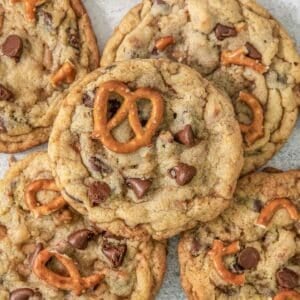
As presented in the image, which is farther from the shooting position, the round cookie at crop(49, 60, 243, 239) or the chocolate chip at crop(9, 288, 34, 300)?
the chocolate chip at crop(9, 288, 34, 300)

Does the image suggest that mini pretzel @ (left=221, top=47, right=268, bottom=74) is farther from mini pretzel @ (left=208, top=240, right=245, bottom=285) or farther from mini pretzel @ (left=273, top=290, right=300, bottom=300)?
mini pretzel @ (left=273, top=290, right=300, bottom=300)

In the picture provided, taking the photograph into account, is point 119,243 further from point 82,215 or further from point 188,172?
point 188,172

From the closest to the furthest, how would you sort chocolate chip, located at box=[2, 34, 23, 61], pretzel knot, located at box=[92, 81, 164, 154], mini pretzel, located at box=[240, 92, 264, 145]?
pretzel knot, located at box=[92, 81, 164, 154] < mini pretzel, located at box=[240, 92, 264, 145] < chocolate chip, located at box=[2, 34, 23, 61]

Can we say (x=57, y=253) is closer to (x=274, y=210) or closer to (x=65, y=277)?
(x=65, y=277)

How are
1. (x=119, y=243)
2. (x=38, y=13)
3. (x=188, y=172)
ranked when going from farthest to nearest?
(x=38, y=13), (x=119, y=243), (x=188, y=172)

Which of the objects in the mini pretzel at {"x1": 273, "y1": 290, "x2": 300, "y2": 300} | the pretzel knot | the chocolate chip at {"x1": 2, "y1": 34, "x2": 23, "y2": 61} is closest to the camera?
the pretzel knot

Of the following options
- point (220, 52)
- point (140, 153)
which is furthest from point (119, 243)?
point (220, 52)

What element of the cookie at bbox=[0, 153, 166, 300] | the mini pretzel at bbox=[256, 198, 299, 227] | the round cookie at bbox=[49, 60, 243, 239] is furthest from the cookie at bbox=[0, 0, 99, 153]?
the mini pretzel at bbox=[256, 198, 299, 227]

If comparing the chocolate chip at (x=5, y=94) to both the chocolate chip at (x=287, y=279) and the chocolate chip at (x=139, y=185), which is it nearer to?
the chocolate chip at (x=139, y=185)
